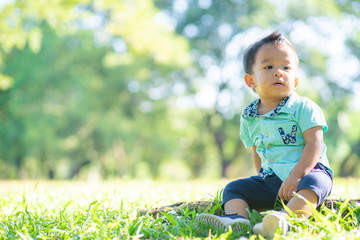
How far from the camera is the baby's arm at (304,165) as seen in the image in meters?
2.33

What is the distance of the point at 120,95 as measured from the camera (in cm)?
2148

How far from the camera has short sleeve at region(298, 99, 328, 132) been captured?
2.44 meters

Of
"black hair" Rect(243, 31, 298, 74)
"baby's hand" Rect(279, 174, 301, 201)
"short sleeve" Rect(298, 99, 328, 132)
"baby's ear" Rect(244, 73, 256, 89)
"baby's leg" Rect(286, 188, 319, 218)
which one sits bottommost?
"baby's leg" Rect(286, 188, 319, 218)

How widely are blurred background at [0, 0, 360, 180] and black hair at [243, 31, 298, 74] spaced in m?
15.7

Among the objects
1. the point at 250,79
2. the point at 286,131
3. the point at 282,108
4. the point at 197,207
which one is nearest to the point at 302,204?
the point at 286,131

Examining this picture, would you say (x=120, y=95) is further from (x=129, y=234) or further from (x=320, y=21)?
(x=129, y=234)

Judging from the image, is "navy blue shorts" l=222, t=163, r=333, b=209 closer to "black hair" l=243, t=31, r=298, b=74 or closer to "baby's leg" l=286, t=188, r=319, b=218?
"baby's leg" l=286, t=188, r=319, b=218

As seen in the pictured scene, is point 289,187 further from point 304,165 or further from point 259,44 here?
point 259,44

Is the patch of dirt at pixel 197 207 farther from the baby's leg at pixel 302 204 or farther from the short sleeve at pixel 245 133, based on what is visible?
the short sleeve at pixel 245 133

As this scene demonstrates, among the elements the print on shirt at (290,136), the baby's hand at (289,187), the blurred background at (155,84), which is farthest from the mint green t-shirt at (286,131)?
the blurred background at (155,84)

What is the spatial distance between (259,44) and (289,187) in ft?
3.35

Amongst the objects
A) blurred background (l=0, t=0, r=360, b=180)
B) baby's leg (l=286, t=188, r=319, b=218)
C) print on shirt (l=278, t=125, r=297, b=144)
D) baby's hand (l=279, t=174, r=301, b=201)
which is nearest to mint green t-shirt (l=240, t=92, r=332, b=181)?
print on shirt (l=278, t=125, r=297, b=144)

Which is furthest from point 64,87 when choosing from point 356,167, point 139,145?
point 356,167

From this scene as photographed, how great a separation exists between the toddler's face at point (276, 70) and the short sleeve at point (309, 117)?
19 centimetres
